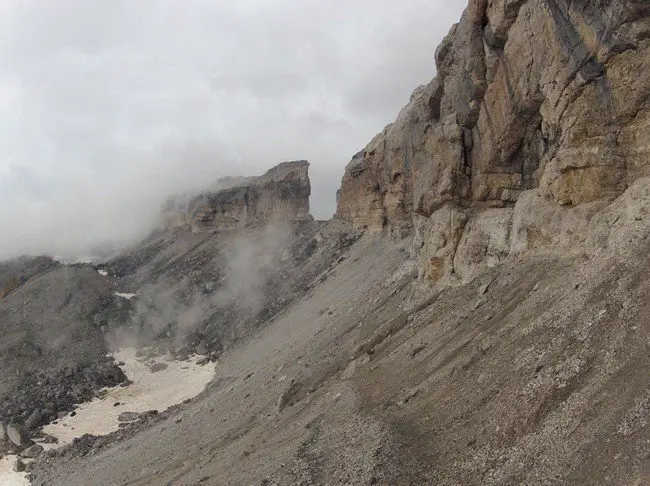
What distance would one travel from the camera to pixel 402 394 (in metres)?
17.6

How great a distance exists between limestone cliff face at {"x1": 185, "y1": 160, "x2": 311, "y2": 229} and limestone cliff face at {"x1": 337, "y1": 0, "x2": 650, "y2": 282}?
2194 inches

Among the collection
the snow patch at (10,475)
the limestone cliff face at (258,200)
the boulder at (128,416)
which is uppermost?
the limestone cliff face at (258,200)

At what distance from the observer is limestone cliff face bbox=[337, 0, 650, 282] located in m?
16.3

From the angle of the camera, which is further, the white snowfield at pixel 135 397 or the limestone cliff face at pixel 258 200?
the limestone cliff face at pixel 258 200

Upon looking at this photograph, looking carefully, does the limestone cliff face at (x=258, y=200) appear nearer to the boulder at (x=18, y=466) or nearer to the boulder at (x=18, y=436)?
the boulder at (x=18, y=436)

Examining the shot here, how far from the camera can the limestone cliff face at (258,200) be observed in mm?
91625

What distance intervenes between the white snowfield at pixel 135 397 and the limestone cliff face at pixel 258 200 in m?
38.9

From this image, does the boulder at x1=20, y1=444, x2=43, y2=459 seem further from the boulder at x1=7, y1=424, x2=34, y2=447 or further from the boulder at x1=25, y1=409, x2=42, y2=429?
the boulder at x1=25, y1=409, x2=42, y2=429

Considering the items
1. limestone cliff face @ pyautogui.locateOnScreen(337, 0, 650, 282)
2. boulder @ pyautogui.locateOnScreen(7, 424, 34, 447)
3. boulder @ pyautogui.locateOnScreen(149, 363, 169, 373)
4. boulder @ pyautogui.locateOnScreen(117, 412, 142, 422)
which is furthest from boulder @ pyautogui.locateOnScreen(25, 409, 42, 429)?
limestone cliff face @ pyautogui.locateOnScreen(337, 0, 650, 282)

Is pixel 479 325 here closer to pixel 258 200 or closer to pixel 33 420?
pixel 33 420

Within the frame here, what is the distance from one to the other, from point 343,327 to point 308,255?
36.6m

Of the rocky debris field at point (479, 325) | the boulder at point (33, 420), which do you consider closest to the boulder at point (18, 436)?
the rocky debris field at point (479, 325)

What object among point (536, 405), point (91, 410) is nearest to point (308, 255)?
point (91, 410)

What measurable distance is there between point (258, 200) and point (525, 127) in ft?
245
